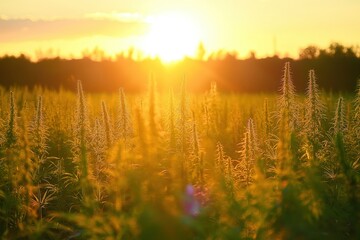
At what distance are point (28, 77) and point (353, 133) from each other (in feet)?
119

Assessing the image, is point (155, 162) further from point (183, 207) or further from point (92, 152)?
point (92, 152)

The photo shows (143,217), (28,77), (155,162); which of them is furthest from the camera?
(28,77)

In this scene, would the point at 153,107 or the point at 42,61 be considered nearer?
the point at 153,107

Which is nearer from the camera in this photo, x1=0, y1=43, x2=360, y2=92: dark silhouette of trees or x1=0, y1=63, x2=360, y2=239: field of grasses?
x1=0, y1=63, x2=360, y2=239: field of grasses

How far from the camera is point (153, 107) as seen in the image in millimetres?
3326

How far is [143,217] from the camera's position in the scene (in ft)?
7.86

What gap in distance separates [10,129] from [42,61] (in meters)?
37.9

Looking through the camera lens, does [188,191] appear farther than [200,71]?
No

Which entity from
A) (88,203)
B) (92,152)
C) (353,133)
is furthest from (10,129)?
(353,133)

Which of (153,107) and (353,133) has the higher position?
(153,107)

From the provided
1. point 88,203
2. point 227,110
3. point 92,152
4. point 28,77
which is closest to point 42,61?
point 28,77

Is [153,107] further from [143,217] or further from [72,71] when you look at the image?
[72,71]

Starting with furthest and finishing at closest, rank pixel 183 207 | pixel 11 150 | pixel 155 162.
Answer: pixel 11 150 → pixel 155 162 → pixel 183 207

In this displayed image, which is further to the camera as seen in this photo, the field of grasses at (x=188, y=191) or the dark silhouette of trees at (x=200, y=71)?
the dark silhouette of trees at (x=200, y=71)
